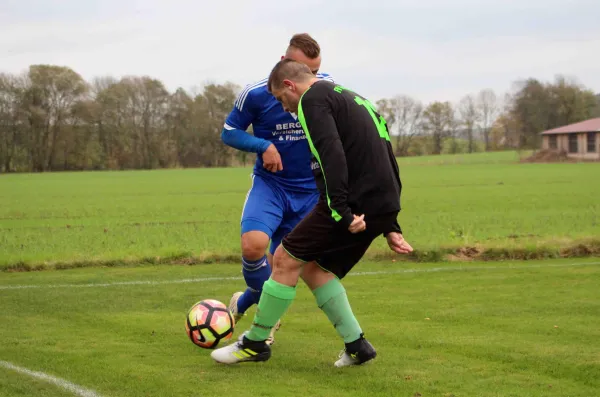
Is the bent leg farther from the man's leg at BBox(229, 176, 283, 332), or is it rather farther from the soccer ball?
the man's leg at BBox(229, 176, 283, 332)

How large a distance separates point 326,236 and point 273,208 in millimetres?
1200

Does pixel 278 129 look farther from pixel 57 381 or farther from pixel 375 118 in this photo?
pixel 57 381

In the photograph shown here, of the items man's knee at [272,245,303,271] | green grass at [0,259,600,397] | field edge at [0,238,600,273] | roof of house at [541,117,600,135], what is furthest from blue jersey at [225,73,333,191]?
roof of house at [541,117,600,135]

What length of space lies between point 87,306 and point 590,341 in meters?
4.75

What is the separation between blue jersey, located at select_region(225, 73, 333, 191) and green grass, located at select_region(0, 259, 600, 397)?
1.30m

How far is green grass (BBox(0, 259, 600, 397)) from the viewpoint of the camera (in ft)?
16.5

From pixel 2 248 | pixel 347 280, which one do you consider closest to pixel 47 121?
pixel 2 248

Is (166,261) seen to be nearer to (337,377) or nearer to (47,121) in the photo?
(337,377)

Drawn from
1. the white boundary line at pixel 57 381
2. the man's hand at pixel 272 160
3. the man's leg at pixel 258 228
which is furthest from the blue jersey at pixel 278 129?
the white boundary line at pixel 57 381

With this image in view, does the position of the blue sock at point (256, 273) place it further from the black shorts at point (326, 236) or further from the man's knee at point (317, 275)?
the black shorts at point (326, 236)

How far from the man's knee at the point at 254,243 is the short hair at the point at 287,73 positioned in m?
1.35

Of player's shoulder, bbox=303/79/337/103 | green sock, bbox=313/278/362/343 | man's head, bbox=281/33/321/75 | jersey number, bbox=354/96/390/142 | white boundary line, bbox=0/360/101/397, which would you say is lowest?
white boundary line, bbox=0/360/101/397

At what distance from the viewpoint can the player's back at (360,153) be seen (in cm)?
521

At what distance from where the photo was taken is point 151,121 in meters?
100
